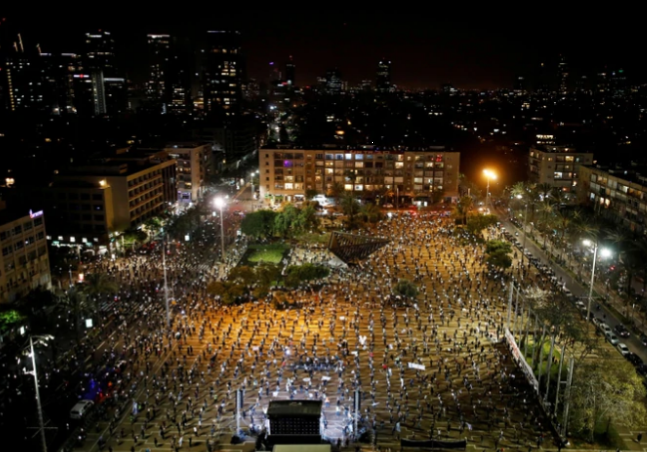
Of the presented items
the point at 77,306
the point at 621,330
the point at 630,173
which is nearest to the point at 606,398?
the point at 621,330

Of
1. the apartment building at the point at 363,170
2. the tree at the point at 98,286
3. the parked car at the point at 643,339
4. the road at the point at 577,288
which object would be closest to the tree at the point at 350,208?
the apartment building at the point at 363,170

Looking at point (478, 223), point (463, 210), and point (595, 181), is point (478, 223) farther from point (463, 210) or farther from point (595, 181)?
point (595, 181)

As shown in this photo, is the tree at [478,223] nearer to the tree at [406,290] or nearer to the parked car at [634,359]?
the tree at [406,290]

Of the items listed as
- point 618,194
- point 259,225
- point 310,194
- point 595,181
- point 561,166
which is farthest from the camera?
point 310,194

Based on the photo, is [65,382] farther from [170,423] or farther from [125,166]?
[125,166]

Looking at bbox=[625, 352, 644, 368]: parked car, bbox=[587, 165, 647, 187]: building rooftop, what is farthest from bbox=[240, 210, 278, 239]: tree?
bbox=[587, 165, 647, 187]: building rooftop
